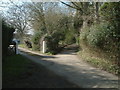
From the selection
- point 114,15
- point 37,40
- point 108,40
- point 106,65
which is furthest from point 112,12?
point 37,40

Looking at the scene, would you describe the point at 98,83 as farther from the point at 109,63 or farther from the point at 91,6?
the point at 91,6

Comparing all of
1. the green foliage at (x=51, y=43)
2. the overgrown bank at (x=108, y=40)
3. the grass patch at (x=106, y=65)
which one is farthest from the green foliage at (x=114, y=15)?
the green foliage at (x=51, y=43)

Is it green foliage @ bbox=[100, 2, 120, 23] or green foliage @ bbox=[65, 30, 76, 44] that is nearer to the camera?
green foliage @ bbox=[100, 2, 120, 23]

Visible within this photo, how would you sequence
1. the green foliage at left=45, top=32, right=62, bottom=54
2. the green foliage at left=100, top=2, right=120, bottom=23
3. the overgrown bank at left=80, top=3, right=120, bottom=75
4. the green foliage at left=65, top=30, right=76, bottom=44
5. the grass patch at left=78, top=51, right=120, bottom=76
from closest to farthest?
the grass patch at left=78, top=51, right=120, bottom=76 < the overgrown bank at left=80, top=3, right=120, bottom=75 < the green foliage at left=100, top=2, right=120, bottom=23 < the green foliage at left=45, top=32, right=62, bottom=54 < the green foliage at left=65, top=30, right=76, bottom=44

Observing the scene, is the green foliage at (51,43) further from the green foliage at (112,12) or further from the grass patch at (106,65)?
the green foliage at (112,12)

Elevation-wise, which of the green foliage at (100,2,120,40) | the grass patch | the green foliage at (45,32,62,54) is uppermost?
the green foliage at (100,2,120,40)

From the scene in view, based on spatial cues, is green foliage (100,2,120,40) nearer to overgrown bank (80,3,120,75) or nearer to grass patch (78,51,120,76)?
overgrown bank (80,3,120,75)

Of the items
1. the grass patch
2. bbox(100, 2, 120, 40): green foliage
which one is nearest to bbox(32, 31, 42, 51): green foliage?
the grass patch

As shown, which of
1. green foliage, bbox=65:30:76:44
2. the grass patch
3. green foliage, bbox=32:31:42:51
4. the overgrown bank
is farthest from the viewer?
green foliage, bbox=65:30:76:44

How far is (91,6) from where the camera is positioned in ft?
50.2

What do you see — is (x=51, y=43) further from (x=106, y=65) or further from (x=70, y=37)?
(x=106, y=65)

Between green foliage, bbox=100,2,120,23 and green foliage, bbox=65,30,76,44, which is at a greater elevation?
green foliage, bbox=100,2,120,23

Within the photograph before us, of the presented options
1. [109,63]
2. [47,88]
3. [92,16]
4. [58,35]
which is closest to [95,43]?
[109,63]

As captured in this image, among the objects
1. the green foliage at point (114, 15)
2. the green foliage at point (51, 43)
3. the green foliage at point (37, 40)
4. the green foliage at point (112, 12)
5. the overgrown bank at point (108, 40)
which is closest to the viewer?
the overgrown bank at point (108, 40)
